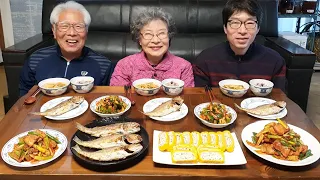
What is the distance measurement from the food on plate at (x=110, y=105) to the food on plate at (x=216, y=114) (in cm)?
37

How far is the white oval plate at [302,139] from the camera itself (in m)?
1.02

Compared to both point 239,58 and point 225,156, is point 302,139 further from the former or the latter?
point 239,58

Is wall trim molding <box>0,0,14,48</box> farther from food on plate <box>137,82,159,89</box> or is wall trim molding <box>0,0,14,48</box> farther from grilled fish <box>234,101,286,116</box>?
grilled fish <box>234,101,286,116</box>

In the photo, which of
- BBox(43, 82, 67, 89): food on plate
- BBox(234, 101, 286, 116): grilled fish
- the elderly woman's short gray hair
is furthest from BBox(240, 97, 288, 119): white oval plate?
BBox(43, 82, 67, 89): food on plate

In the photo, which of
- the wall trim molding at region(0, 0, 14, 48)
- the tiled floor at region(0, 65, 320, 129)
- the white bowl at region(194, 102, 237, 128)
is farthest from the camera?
the wall trim molding at region(0, 0, 14, 48)

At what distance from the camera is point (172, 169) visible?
39.8 inches

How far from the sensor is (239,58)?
1.97 metres

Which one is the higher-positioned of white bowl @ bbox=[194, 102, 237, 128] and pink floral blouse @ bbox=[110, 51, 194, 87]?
pink floral blouse @ bbox=[110, 51, 194, 87]

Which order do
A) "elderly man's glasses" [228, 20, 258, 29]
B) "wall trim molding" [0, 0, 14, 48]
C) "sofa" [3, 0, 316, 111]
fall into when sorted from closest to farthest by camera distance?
"elderly man's glasses" [228, 20, 258, 29], "sofa" [3, 0, 316, 111], "wall trim molding" [0, 0, 14, 48]

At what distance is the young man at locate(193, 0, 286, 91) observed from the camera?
1.81 m

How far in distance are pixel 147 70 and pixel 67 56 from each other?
1.73 ft

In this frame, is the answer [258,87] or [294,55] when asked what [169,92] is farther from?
[294,55]

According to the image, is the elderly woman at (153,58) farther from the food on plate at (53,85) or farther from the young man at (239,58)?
the food on plate at (53,85)

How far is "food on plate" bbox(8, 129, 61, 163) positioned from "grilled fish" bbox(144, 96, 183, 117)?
0.42 meters
